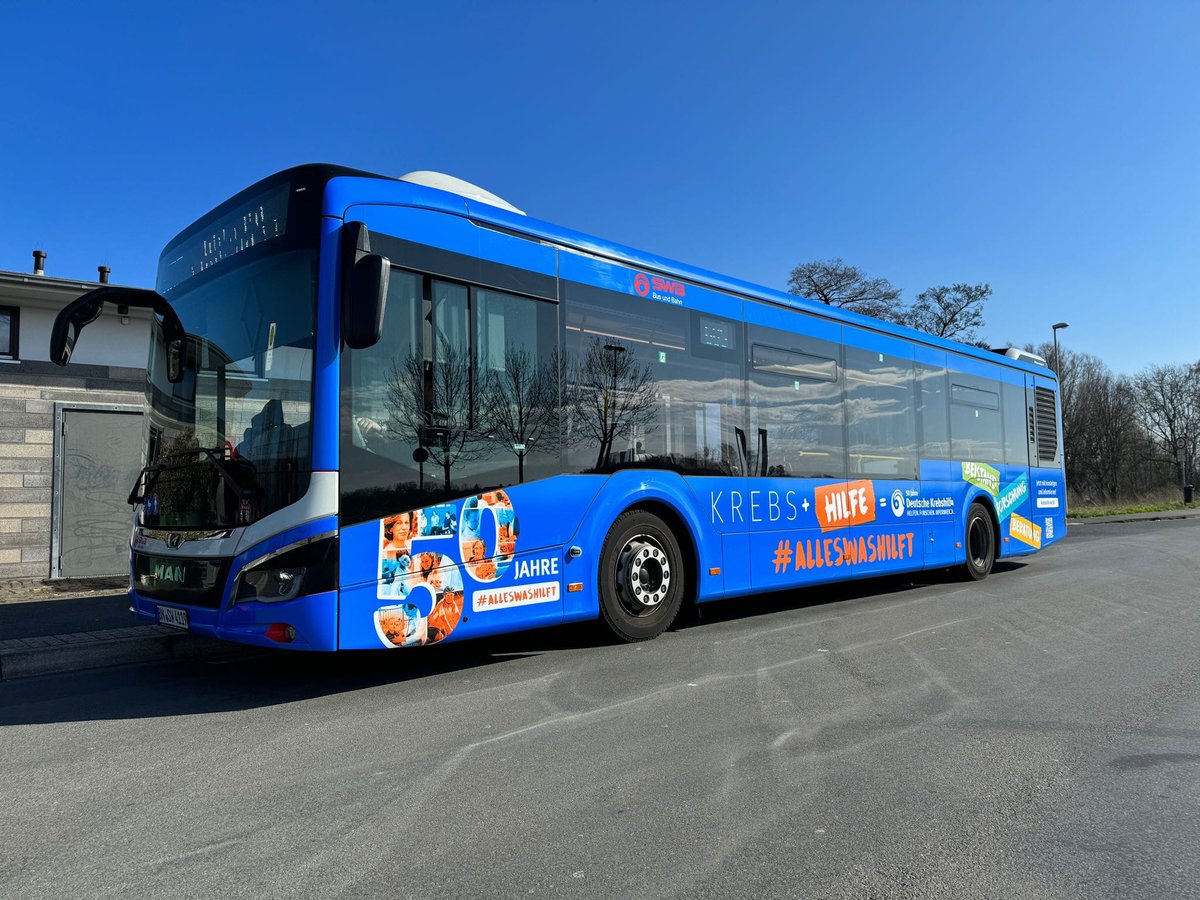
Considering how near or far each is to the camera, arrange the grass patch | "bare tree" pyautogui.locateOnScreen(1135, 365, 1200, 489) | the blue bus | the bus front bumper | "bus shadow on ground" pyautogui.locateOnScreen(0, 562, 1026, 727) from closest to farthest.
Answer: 1. the bus front bumper
2. the blue bus
3. "bus shadow on ground" pyautogui.locateOnScreen(0, 562, 1026, 727)
4. the grass patch
5. "bare tree" pyautogui.locateOnScreen(1135, 365, 1200, 489)

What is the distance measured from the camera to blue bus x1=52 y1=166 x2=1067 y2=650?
16.5ft

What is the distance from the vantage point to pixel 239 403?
5.29 meters

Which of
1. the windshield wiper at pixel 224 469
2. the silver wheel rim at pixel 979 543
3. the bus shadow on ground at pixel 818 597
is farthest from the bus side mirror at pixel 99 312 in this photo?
the silver wheel rim at pixel 979 543

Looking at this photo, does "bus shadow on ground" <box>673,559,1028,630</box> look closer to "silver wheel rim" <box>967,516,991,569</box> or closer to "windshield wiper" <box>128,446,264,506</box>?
"silver wheel rim" <box>967,516,991,569</box>

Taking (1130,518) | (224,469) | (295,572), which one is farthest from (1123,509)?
(224,469)

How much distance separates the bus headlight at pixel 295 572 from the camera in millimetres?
4871

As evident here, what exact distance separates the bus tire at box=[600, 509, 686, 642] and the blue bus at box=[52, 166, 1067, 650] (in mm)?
22

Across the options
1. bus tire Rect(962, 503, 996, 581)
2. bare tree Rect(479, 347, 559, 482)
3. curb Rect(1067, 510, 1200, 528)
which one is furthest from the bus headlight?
curb Rect(1067, 510, 1200, 528)

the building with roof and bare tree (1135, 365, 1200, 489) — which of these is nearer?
the building with roof

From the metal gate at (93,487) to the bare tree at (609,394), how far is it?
804 cm

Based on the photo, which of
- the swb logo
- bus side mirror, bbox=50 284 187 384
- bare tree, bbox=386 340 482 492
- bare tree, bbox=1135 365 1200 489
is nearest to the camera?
bare tree, bbox=386 340 482 492

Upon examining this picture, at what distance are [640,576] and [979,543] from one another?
7.23 meters

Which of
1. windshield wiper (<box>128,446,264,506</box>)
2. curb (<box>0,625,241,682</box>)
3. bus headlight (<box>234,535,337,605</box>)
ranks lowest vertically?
curb (<box>0,625,241,682</box>)

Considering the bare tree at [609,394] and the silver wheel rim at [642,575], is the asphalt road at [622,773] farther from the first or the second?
the bare tree at [609,394]
